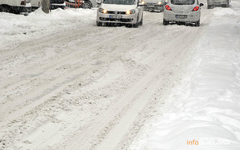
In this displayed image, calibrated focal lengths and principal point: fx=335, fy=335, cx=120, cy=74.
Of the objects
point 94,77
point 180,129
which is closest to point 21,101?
point 94,77

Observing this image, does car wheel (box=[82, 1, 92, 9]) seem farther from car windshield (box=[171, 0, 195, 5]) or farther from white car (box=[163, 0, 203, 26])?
car windshield (box=[171, 0, 195, 5])

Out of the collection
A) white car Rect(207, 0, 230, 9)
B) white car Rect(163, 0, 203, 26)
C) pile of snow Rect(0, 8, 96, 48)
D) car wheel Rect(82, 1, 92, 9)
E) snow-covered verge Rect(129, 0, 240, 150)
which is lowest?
snow-covered verge Rect(129, 0, 240, 150)

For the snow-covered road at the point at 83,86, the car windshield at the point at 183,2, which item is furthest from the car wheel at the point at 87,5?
the snow-covered road at the point at 83,86

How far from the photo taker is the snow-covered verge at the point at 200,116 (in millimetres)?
3645

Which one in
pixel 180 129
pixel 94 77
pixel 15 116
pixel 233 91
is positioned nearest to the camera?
pixel 180 129

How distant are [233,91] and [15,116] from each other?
3498mm

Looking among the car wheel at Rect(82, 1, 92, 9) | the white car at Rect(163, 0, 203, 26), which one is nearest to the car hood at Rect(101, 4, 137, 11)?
the white car at Rect(163, 0, 203, 26)

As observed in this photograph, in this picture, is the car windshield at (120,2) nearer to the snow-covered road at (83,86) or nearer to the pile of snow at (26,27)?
the pile of snow at (26,27)

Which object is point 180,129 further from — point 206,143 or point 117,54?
point 117,54

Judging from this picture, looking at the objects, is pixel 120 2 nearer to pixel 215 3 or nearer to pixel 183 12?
pixel 183 12

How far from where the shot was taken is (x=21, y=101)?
5000mm

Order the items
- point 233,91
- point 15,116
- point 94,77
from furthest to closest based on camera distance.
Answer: point 94,77 → point 233,91 → point 15,116

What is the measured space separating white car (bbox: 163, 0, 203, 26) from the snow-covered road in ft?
17.3

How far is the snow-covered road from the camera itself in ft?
13.1
